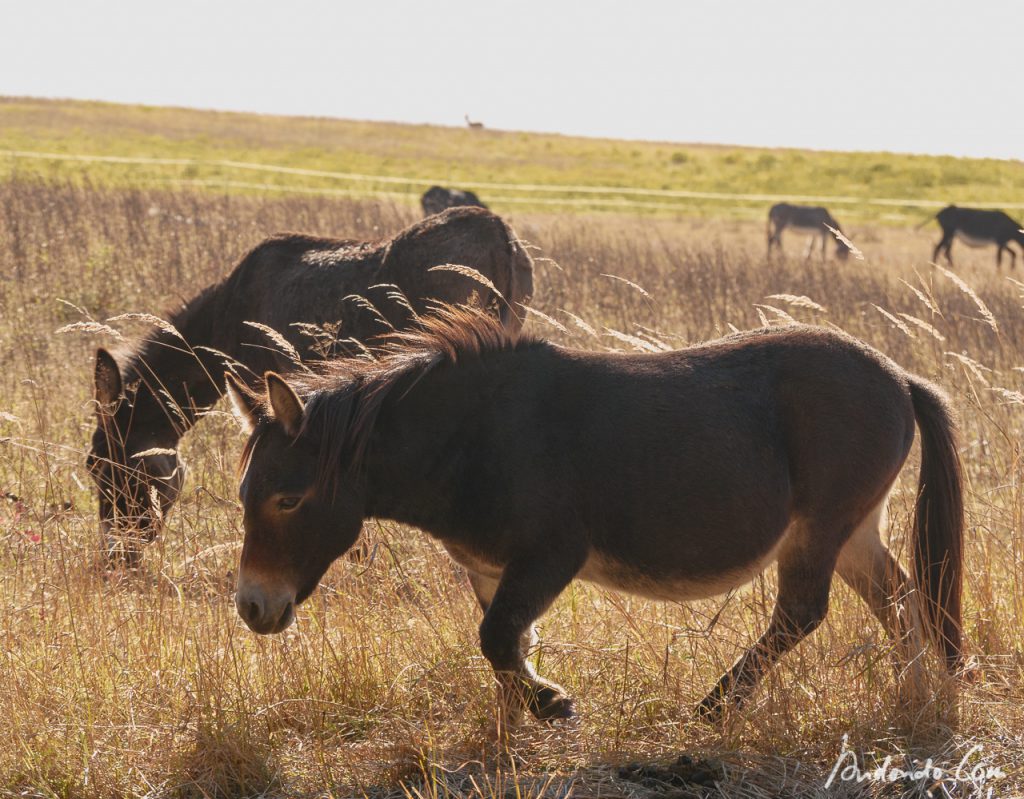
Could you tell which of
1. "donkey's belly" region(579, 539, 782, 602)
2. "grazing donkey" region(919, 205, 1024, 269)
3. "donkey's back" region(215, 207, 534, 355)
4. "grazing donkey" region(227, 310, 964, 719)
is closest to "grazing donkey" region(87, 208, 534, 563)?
"donkey's back" region(215, 207, 534, 355)

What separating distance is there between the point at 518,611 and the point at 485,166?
50.6m

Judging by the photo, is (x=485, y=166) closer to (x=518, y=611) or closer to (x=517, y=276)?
(x=517, y=276)

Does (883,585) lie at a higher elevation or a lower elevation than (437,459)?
lower

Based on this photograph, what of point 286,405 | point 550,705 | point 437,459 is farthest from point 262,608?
point 550,705

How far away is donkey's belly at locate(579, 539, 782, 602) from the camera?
366cm

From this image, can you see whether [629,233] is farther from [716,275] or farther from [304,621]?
[304,621]

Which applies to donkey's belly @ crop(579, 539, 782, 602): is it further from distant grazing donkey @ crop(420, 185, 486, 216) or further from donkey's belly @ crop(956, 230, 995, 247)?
donkey's belly @ crop(956, 230, 995, 247)

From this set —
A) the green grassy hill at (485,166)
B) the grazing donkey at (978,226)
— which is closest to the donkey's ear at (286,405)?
the green grassy hill at (485,166)

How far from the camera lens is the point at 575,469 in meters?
3.62

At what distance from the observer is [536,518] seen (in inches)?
138

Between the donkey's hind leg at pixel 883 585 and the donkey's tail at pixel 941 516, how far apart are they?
0.09m

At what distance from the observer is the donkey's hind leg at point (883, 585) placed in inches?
155

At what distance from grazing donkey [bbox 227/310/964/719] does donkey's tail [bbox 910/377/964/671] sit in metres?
0.21

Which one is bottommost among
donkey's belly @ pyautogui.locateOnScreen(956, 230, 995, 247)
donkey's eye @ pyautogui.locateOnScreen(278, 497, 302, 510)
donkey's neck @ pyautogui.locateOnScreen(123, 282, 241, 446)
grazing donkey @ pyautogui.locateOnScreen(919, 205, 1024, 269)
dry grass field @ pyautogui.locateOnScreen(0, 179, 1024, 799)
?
dry grass field @ pyautogui.locateOnScreen(0, 179, 1024, 799)
